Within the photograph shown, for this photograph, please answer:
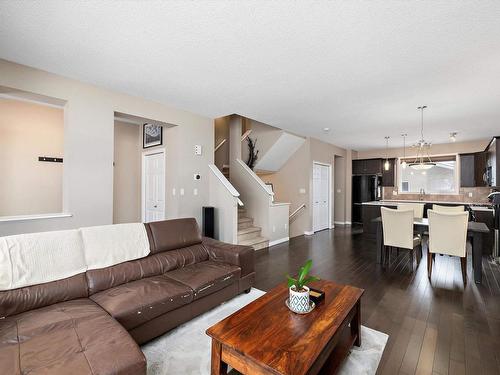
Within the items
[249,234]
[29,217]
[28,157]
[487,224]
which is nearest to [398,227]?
[249,234]

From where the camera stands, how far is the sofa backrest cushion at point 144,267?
2.24m

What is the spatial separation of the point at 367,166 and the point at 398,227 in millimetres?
4933

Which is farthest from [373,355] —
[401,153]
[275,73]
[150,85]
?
[401,153]

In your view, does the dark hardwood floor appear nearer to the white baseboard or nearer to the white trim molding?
the white baseboard

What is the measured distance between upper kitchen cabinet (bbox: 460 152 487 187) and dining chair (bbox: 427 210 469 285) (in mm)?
4393

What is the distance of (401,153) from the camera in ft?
26.4

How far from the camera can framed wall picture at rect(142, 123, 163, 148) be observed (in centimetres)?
500

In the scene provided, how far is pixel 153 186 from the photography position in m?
5.30

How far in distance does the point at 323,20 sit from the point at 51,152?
4.82 metres

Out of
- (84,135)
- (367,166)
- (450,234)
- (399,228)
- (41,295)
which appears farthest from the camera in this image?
(367,166)

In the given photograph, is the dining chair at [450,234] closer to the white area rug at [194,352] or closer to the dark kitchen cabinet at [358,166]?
the white area rug at [194,352]

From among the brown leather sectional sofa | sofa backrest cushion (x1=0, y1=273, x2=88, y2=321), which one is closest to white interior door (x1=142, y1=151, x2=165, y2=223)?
the brown leather sectional sofa

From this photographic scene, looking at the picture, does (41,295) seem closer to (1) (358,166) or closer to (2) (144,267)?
(2) (144,267)

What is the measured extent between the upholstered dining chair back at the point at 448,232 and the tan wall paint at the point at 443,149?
4754 millimetres
